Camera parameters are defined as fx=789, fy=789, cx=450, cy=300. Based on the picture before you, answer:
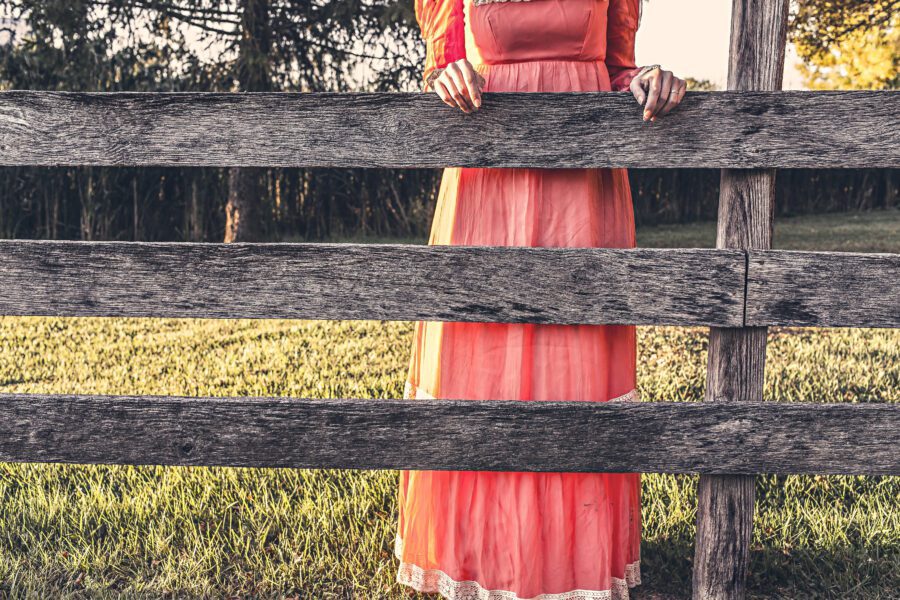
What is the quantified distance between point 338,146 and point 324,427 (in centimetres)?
75

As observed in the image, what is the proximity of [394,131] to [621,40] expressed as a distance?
0.81 meters

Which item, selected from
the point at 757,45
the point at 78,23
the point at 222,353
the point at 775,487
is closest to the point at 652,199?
the point at 78,23

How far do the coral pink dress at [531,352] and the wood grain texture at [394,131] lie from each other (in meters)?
0.24

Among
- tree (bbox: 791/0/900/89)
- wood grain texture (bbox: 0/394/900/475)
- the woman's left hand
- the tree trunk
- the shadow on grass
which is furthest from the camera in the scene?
tree (bbox: 791/0/900/89)

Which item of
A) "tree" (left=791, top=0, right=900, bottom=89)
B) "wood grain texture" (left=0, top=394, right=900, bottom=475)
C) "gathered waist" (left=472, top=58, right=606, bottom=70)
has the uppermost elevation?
"tree" (left=791, top=0, right=900, bottom=89)

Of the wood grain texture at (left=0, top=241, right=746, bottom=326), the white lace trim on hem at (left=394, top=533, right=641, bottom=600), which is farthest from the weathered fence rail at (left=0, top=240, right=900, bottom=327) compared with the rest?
the white lace trim on hem at (left=394, top=533, right=641, bottom=600)

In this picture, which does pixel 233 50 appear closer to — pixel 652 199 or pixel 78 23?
pixel 78 23

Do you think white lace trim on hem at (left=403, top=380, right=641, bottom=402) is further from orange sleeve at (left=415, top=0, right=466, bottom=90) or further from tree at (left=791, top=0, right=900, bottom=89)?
tree at (left=791, top=0, right=900, bottom=89)

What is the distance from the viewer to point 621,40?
2.36 metres

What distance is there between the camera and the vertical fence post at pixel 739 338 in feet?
6.66

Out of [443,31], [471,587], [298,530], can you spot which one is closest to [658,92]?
[443,31]

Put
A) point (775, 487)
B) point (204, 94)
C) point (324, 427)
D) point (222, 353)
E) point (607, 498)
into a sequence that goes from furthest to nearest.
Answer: point (222, 353) → point (775, 487) → point (607, 498) → point (324, 427) → point (204, 94)

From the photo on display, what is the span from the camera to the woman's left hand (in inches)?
76.8

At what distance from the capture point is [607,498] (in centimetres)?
229
